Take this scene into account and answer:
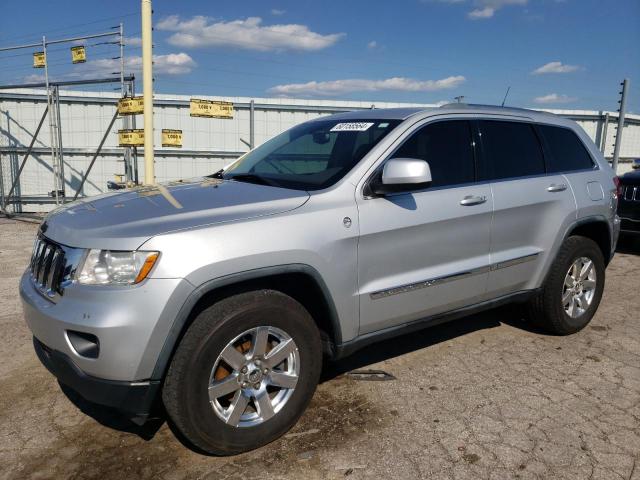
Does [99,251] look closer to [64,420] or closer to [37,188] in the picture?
[64,420]

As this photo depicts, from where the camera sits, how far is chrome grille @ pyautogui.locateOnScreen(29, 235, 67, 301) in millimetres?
2568

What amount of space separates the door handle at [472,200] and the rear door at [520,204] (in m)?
0.14

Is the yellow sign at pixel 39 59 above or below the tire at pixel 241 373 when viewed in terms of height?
above

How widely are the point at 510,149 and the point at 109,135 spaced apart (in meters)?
9.29

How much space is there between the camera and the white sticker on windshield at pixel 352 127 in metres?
3.54

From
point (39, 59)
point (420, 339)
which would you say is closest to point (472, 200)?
point (420, 339)

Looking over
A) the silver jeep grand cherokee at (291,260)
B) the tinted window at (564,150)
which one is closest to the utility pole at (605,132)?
the tinted window at (564,150)

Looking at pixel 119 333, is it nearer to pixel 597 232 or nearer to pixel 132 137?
pixel 597 232

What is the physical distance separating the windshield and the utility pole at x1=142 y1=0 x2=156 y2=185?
334 centimetres

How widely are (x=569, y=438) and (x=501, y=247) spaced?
1.34m

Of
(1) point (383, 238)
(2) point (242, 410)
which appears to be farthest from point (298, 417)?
(1) point (383, 238)

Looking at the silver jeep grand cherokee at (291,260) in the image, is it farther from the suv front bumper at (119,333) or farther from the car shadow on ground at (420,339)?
the car shadow on ground at (420,339)

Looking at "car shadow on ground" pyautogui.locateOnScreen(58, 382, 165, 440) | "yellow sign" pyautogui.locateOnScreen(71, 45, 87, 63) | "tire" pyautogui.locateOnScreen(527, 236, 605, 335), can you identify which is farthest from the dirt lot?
"yellow sign" pyautogui.locateOnScreen(71, 45, 87, 63)

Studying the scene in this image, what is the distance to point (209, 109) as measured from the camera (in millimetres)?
8719
